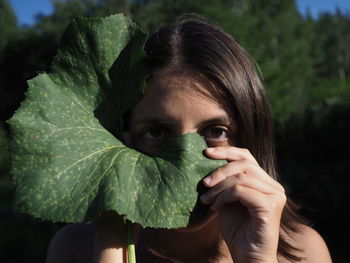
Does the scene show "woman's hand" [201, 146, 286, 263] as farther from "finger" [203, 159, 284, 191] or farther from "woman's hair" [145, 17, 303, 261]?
"woman's hair" [145, 17, 303, 261]

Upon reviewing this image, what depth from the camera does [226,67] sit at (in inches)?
79.8

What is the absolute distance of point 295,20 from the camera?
3728cm

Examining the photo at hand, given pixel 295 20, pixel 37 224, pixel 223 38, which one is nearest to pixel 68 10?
pixel 37 224

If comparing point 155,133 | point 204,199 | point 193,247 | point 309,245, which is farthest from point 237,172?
point 309,245

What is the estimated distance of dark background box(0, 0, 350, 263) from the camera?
746 cm

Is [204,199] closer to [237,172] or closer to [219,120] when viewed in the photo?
[237,172]

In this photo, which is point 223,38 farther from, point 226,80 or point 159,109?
point 159,109

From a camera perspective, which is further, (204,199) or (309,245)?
(309,245)

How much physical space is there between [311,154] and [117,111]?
7.95 metres

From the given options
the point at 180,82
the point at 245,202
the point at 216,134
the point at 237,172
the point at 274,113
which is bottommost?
the point at 245,202

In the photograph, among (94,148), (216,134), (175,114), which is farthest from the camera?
(216,134)

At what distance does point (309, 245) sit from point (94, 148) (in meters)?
1.62

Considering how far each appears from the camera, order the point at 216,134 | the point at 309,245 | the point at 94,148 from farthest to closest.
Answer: the point at 309,245 → the point at 216,134 → the point at 94,148

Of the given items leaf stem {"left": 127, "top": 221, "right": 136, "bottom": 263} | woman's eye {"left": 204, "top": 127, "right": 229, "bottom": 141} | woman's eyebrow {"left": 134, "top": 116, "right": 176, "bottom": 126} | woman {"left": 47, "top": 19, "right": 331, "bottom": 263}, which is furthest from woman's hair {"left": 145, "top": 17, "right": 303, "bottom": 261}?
leaf stem {"left": 127, "top": 221, "right": 136, "bottom": 263}
